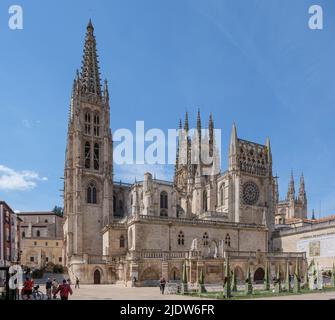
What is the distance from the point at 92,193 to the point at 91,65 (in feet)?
69.1

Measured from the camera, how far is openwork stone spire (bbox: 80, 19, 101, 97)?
6309 centimetres

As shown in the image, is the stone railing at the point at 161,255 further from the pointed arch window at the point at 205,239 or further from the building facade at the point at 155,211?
the pointed arch window at the point at 205,239

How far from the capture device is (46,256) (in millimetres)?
74562

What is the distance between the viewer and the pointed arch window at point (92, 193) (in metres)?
56.6

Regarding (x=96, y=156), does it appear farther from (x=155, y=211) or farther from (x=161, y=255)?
(x=161, y=255)

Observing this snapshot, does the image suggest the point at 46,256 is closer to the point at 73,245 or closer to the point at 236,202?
the point at 73,245

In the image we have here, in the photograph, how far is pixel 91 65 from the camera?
213 feet

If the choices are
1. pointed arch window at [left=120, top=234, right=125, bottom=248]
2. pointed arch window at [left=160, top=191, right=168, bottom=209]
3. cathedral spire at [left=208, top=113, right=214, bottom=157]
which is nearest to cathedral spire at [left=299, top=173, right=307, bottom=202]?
cathedral spire at [left=208, top=113, right=214, bottom=157]

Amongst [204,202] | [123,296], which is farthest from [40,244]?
[123,296]

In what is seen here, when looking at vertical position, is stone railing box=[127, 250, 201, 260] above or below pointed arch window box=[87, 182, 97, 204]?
below

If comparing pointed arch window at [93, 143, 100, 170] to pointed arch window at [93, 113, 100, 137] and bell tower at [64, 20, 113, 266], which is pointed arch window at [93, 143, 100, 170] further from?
pointed arch window at [93, 113, 100, 137]

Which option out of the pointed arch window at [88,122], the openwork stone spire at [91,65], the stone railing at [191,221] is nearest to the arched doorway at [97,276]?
the stone railing at [191,221]

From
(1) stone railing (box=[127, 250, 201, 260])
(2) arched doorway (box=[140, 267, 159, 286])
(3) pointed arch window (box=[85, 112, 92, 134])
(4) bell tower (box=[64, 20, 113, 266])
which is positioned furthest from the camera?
(3) pointed arch window (box=[85, 112, 92, 134])
